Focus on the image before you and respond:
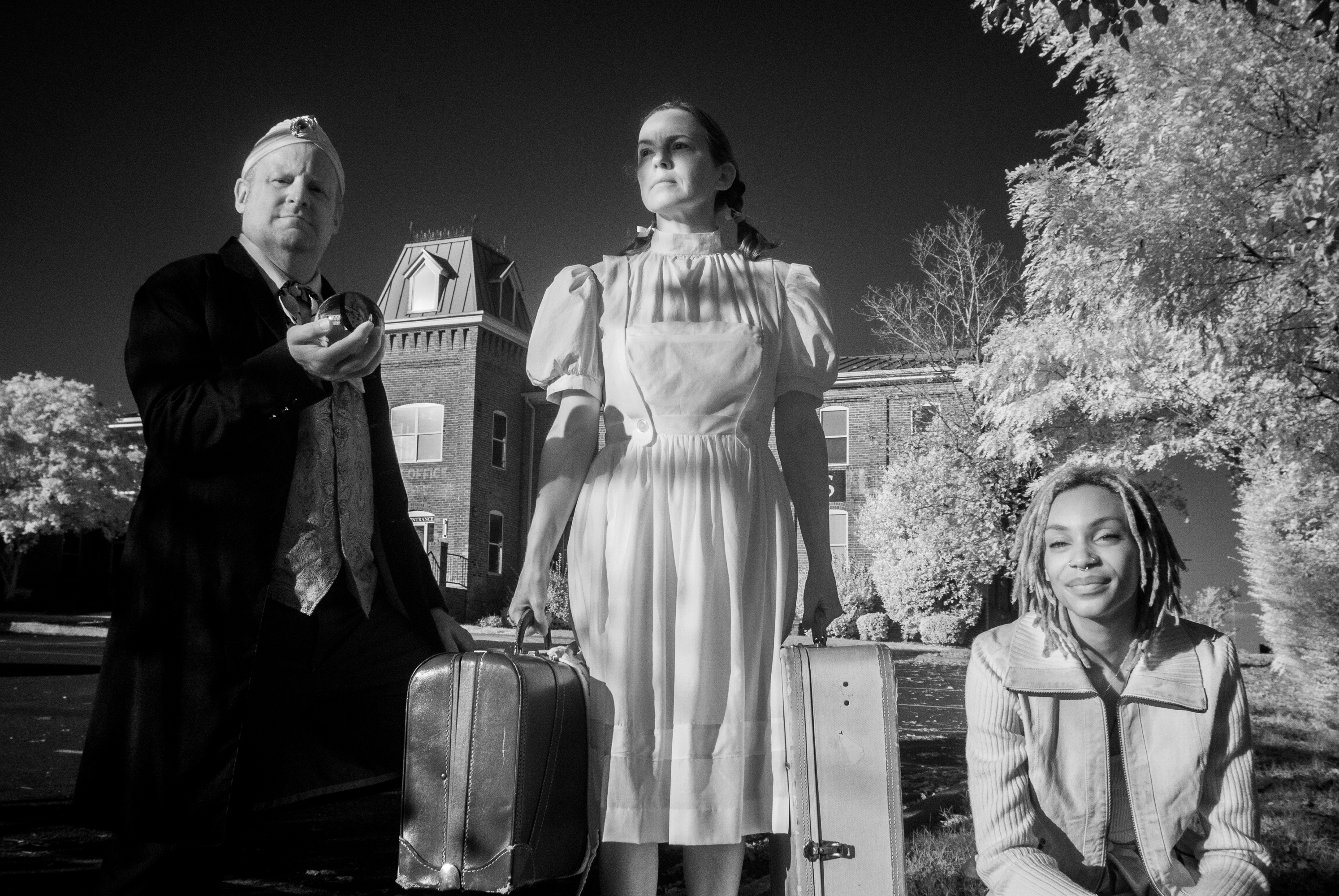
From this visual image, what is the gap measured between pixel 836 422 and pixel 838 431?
29cm

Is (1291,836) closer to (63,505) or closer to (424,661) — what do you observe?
(424,661)

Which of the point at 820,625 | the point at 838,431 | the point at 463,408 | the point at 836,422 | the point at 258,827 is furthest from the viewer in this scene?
the point at 836,422

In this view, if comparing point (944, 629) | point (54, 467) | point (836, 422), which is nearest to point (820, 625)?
point (944, 629)

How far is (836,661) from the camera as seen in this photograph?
2393mm

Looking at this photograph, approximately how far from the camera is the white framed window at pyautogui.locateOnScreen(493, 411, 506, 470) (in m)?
30.6

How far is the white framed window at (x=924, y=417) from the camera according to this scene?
23547 mm

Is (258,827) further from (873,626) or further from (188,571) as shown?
(873,626)

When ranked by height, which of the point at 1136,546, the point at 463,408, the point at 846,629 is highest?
the point at 463,408

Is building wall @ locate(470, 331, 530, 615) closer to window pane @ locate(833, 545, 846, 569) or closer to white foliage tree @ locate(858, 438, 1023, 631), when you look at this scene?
window pane @ locate(833, 545, 846, 569)

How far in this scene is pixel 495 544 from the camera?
30156 millimetres

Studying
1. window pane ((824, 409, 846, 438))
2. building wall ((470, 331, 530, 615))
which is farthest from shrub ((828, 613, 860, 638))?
building wall ((470, 331, 530, 615))

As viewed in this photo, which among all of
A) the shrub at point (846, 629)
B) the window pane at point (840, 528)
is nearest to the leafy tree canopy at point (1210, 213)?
the shrub at point (846, 629)

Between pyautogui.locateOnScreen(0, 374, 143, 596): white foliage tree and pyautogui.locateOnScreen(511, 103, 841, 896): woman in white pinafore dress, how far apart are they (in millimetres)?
36551

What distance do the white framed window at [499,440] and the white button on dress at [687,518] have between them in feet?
92.0
